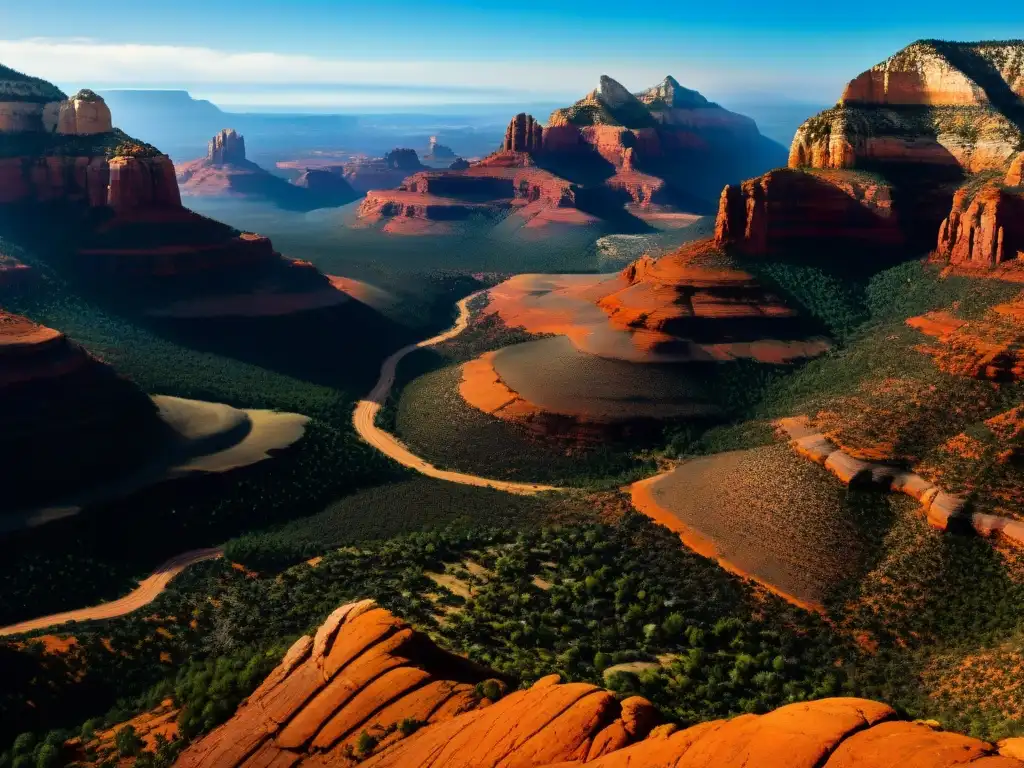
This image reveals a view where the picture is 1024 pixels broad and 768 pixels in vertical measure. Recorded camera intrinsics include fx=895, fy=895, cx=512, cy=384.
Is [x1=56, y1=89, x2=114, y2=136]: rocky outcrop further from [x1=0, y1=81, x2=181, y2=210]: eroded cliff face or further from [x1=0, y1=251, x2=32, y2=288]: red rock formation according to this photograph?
[x1=0, y1=251, x2=32, y2=288]: red rock formation

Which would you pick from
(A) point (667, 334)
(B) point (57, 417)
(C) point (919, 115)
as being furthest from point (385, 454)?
(C) point (919, 115)

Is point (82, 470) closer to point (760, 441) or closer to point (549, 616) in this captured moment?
point (549, 616)

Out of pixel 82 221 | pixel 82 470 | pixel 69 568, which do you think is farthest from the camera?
pixel 82 221

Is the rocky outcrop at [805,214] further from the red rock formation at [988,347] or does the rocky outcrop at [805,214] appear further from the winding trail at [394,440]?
the winding trail at [394,440]

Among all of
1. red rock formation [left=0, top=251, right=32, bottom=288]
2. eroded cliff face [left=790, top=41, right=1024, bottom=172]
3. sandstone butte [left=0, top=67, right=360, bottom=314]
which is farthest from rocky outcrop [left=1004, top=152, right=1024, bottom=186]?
red rock formation [left=0, top=251, right=32, bottom=288]

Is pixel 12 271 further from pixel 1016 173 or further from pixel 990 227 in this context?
pixel 1016 173

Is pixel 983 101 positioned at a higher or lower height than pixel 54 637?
higher

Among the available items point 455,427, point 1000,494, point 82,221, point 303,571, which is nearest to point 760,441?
point 1000,494

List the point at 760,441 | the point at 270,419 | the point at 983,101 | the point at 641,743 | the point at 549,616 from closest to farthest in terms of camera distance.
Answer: the point at 641,743, the point at 549,616, the point at 760,441, the point at 270,419, the point at 983,101
